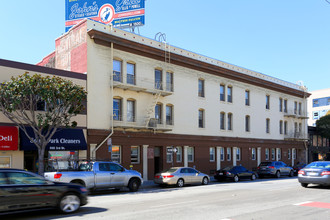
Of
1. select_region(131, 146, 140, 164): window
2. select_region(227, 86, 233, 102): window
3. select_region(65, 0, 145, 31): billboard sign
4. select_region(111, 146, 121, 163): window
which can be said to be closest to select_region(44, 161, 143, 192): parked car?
select_region(111, 146, 121, 163): window

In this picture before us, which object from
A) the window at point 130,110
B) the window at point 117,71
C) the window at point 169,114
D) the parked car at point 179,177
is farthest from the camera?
the window at point 169,114

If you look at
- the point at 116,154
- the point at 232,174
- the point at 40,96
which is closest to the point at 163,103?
the point at 116,154

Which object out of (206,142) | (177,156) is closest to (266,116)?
(206,142)

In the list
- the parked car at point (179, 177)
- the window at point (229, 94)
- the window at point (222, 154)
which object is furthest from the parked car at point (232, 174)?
the window at point (229, 94)

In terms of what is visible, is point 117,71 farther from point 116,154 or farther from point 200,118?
point 200,118

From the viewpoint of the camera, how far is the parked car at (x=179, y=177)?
20703 millimetres

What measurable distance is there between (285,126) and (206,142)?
1724cm

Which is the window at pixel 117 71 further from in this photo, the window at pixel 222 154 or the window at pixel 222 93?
the window at pixel 222 154

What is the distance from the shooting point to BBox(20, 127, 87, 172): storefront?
1898cm

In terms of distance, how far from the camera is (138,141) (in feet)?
83.2

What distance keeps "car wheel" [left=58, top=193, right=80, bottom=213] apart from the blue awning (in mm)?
9676

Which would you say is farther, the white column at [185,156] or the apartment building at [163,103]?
the white column at [185,156]

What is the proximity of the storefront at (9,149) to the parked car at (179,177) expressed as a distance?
27.2 feet

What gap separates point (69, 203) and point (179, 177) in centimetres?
1162
